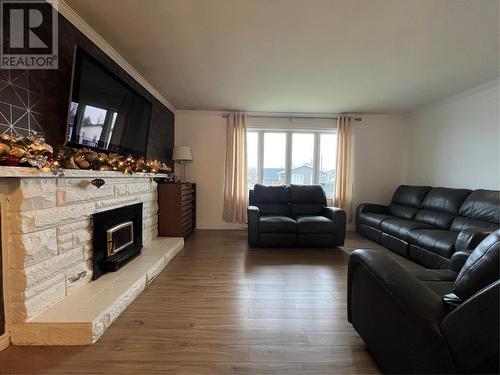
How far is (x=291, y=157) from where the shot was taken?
4859mm

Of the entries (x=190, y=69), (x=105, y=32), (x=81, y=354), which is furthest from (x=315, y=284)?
(x=105, y=32)

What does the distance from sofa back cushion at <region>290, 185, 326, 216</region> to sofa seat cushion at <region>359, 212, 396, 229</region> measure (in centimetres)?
75

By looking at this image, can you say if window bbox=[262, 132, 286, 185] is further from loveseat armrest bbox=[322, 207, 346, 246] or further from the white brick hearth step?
the white brick hearth step

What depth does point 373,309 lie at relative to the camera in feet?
4.30

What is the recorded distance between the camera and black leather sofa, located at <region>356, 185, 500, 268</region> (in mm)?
2578

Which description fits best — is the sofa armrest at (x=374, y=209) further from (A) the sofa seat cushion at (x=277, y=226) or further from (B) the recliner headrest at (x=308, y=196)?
(A) the sofa seat cushion at (x=277, y=226)

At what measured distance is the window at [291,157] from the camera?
191 inches

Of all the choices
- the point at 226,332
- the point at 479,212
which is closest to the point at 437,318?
the point at 226,332

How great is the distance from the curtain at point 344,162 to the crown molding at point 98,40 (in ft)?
11.7

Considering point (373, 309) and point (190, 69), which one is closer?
point (373, 309)

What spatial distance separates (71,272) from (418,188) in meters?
4.86

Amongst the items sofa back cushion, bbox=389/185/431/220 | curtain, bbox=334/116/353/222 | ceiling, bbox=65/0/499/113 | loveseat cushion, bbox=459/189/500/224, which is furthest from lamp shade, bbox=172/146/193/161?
loveseat cushion, bbox=459/189/500/224

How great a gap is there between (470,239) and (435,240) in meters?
0.55

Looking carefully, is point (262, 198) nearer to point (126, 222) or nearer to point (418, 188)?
point (126, 222)
